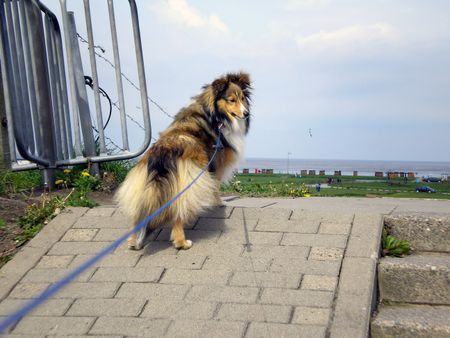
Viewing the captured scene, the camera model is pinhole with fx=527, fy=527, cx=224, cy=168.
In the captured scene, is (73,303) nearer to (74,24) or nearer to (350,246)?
(350,246)

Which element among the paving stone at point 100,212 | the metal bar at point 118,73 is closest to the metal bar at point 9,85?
the paving stone at point 100,212

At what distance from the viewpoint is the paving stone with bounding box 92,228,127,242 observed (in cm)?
438

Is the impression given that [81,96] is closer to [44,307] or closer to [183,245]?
[183,245]

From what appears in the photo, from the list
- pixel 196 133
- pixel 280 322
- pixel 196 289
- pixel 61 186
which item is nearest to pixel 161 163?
pixel 196 133

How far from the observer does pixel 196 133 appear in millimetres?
4508

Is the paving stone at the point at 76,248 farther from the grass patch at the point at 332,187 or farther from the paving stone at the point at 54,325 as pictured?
the grass patch at the point at 332,187

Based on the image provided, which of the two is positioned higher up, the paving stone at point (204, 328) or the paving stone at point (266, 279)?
the paving stone at point (266, 279)

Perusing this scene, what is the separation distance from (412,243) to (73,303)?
267cm

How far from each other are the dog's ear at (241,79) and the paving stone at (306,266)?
181 cm

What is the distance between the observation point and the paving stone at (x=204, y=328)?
119 inches

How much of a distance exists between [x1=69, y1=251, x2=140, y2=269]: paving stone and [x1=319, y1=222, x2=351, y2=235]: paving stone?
1.51m

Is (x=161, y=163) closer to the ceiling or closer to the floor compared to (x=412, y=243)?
closer to the ceiling

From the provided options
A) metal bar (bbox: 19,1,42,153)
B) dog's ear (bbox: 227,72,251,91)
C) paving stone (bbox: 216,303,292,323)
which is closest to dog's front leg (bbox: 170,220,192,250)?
paving stone (bbox: 216,303,292,323)

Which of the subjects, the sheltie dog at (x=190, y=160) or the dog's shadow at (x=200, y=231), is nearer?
the sheltie dog at (x=190, y=160)
